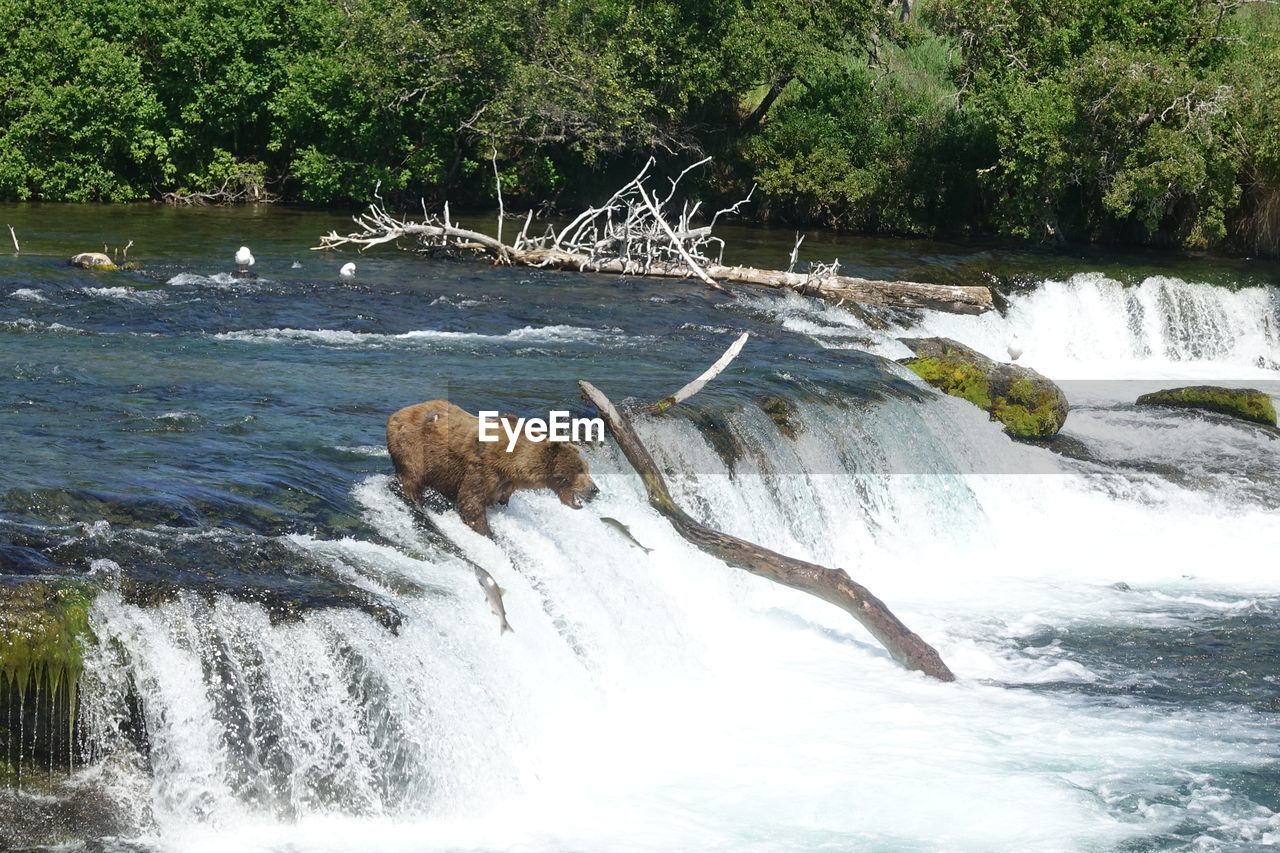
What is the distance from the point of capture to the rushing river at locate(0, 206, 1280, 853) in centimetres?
833

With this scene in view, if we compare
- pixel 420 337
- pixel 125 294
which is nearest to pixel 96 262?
pixel 125 294

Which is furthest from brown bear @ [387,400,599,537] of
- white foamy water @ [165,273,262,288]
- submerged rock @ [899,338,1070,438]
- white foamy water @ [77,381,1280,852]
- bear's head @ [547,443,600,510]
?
white foamy water @ [165,273,262,288]

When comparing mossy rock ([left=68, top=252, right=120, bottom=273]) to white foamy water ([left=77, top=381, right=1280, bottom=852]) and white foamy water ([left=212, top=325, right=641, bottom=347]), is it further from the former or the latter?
white foamy water ([left=77, top=381, right=1280, bottom=852])

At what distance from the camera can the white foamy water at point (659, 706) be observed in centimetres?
823

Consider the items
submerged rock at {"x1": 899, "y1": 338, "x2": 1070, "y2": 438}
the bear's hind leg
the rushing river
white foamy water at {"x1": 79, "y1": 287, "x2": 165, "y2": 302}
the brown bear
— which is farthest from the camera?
white foamy water at {"x1": 79, "y1": 287, "x2": 165, "y2": 302}

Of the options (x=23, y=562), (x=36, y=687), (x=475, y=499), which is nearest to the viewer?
(x=36, y=687)

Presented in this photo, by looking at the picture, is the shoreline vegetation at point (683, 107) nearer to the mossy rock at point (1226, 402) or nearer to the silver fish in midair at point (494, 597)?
the mossy rock at point (1226, 402)

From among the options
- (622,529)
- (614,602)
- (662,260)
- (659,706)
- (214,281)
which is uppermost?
(662,260)

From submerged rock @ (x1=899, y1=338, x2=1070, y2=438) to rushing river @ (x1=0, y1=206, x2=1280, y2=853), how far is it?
16.0 inches

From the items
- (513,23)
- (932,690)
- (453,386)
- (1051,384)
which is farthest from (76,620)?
(513,23)

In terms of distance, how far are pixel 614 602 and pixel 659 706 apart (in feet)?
2.89

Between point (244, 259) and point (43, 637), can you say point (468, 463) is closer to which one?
point (43, 637)

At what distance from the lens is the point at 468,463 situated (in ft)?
33.5

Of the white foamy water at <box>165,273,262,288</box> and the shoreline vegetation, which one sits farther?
the shoreline vegetation
